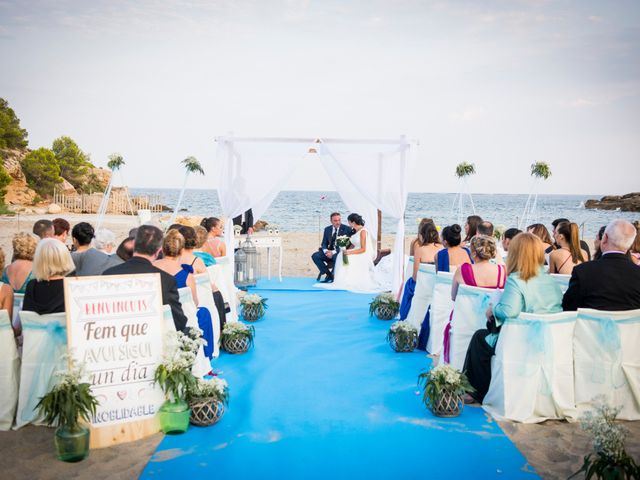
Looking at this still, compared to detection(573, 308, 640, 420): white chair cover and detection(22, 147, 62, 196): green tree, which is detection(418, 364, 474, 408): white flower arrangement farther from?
detection(22, 147, 62, 196): green tree

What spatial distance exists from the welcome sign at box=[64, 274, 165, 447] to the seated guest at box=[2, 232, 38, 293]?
4.32 feet

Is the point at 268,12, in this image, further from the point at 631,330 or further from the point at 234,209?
the point at 631,330

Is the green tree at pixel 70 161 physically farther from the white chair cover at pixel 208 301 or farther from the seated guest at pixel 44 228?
the white chair cover at pixel 208 301

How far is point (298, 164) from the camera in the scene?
878 cm

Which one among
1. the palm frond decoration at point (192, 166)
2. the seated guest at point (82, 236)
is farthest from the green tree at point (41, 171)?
the seated guest at point (82, 236)

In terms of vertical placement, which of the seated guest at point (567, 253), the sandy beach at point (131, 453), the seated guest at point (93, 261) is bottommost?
the sandy beach at point (131, 453)

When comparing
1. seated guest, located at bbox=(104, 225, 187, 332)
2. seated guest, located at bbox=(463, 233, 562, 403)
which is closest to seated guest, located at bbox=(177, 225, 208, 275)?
seated guest, located at bbox=(104, 225, 187, 332)

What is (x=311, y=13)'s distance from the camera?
22672 mm

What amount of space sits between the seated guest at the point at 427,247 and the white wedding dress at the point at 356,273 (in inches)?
138

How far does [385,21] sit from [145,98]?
779 inches

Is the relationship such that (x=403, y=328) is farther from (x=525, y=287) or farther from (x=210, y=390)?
(x=210, y=390)

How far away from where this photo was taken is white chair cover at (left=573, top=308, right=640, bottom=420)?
154 inches

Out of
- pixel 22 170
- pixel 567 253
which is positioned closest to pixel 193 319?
pixel 567 253

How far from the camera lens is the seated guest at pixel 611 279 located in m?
3.91
